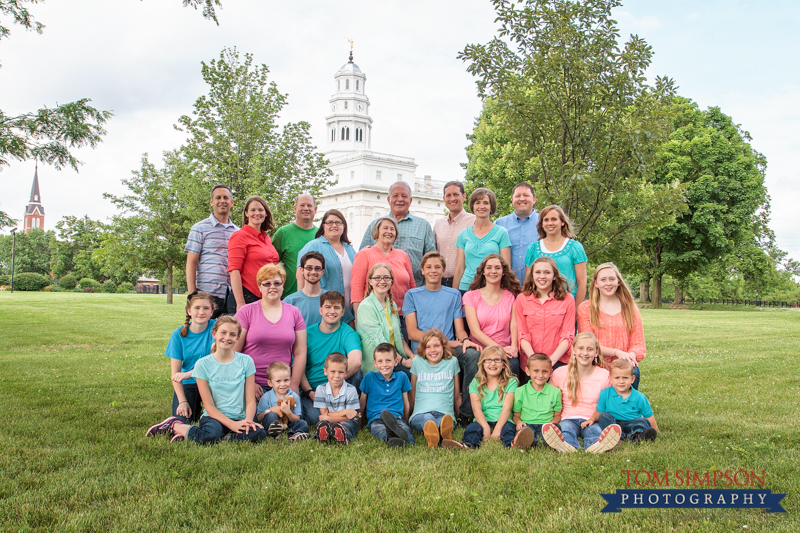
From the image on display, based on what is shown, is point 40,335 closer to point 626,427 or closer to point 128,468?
point 128,468

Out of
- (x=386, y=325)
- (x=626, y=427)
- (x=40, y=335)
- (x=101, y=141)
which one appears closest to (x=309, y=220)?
(x=386, y=325)

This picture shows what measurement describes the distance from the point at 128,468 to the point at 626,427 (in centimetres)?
394

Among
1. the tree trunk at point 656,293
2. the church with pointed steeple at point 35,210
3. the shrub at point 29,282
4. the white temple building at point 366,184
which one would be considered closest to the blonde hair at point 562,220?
the tree trunk at point 656,293

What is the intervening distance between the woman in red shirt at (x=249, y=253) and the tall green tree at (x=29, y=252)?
221ft

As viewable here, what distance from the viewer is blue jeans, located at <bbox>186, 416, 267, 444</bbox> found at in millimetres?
4496

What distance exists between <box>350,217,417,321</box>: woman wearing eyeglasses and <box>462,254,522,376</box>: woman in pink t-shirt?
70 centimetres

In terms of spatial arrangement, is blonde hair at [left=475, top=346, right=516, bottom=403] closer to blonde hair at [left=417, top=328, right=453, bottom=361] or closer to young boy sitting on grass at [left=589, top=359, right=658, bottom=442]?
blonde hair at [left=417, top=328, right=453, bottom=361]

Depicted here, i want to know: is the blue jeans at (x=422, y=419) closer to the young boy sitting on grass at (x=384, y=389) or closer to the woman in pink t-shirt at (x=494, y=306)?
the young boy sitting on grass at (x=384, y=389)

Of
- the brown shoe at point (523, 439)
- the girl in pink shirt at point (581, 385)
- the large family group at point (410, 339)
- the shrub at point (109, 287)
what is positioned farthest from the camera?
the shrub at point (109, 287)

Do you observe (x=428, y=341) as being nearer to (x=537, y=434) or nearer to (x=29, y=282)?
(x=537, y=434)

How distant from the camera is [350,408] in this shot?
16.6 ft

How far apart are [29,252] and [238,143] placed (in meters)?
60.0

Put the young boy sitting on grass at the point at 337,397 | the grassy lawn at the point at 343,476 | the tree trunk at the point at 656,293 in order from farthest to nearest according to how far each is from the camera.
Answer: the tree trunk at the point at 656,293
the young boy sitting on grass at the point at 337,397
the grassy lawn at the point at 343,476

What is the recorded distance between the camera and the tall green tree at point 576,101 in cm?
715
